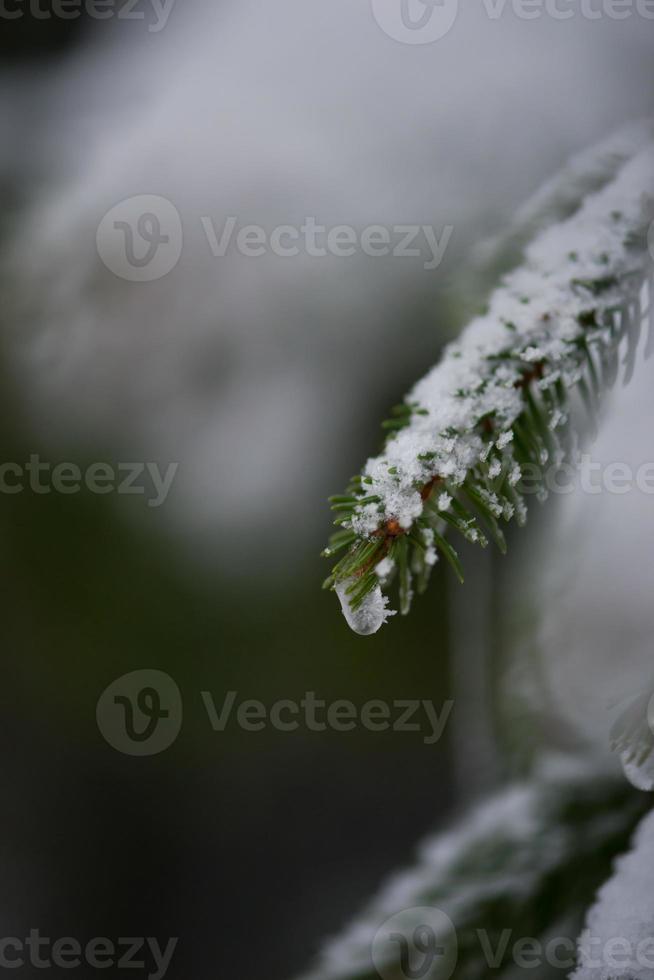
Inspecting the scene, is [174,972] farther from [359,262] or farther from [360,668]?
[359,262]

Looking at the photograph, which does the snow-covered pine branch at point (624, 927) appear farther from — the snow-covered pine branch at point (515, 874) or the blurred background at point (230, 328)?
the blurred background at point (230, 328)

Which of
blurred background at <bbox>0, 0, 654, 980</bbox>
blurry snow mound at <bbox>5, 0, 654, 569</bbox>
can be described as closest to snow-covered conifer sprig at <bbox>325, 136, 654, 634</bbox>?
blurred background at <bbox>0, 0, 654, 980</bbox>

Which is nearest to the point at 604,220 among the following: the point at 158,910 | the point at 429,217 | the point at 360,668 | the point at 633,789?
the point at 633,789

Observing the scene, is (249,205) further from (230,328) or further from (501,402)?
(501,402)

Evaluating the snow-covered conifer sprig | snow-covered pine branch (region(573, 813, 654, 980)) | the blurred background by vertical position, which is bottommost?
snow-covered pine branch (region(573, 813, 654, 980))

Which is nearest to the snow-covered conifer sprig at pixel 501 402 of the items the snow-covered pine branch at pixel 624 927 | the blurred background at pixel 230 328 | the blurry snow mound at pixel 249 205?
the snow-covered pine branch at pixel 624 927

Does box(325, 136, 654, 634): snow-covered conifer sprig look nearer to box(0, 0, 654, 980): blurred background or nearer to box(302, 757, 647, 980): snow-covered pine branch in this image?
box(302, 757, 647, 980): snow-covered pine branch

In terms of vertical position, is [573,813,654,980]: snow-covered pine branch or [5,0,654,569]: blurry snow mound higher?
[5,0,654,569]: blurry snow mound
